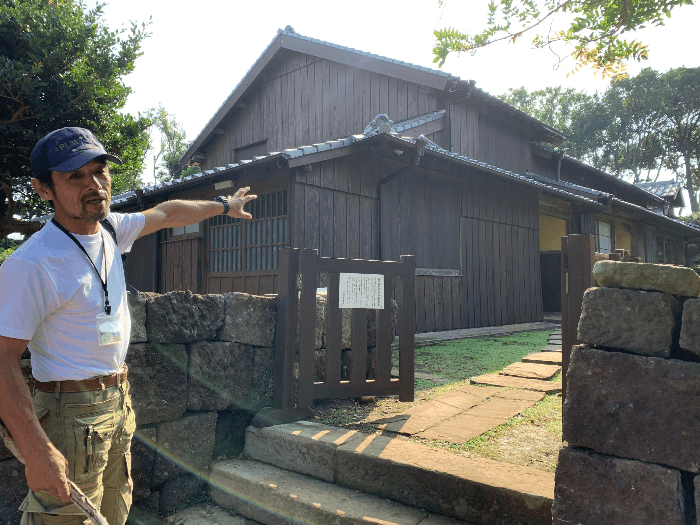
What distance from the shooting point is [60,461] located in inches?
62.1

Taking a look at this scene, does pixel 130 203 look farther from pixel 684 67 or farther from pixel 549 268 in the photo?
pixel 684 67

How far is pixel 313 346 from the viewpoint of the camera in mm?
3518

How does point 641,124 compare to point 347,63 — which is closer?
point 347,63

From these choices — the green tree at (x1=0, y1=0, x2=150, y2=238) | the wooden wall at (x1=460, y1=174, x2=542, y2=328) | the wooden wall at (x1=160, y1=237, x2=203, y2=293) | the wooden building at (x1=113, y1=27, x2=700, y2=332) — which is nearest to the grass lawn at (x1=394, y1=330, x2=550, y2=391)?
the wooden building at (x1=113, y1=27, x2=700, y2=332)

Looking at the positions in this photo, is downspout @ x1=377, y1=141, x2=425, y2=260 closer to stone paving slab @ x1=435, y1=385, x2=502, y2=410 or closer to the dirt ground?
stone paving slab @ x1=435, y1=385, x2=502, y2=410

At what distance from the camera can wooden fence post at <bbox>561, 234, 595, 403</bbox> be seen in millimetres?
2961

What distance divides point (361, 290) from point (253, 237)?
4784mm

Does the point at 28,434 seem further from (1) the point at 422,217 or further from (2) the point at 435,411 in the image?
(1) the point at 422,217

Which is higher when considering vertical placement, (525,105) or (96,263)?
(525,105)

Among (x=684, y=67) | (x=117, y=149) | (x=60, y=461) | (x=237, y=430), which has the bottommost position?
(x=237, y=430)

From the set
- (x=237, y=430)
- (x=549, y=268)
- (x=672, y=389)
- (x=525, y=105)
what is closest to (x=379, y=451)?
(x=237, y=430)

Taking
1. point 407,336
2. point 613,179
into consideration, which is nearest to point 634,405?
point 407,336

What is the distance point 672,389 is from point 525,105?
130 feet

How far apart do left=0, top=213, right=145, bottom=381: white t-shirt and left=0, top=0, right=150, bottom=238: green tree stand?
26.1 feet
